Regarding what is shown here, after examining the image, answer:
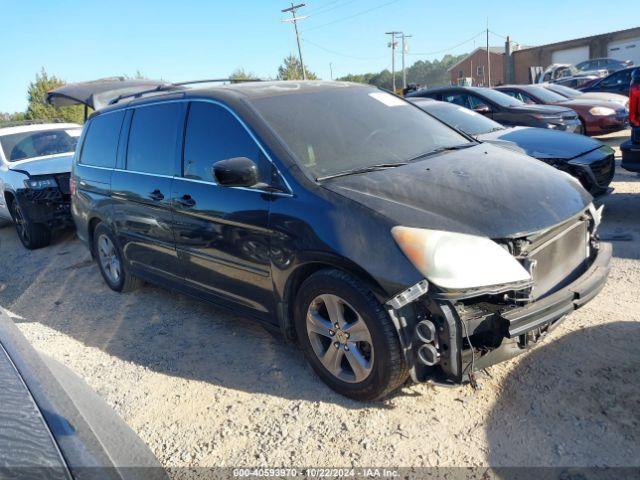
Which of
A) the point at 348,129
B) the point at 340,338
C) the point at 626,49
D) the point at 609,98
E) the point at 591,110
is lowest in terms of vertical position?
the point at 340,338

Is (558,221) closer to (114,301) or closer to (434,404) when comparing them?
(434,404)

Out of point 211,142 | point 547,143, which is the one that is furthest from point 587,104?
point 211,142

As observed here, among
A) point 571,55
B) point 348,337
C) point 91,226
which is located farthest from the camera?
point 571,55

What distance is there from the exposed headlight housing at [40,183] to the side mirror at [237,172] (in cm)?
503

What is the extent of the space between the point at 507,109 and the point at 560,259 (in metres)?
6.70

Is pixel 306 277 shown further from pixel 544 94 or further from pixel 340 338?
pixel 544 94

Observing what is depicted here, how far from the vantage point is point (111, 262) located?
5219mm

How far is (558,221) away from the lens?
9.23ft

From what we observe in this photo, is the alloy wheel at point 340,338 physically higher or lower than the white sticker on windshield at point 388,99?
lower

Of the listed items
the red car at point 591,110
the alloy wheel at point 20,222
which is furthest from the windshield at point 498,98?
the alloy wheel at point 20,222

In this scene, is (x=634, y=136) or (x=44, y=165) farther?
(x=44, y=165)

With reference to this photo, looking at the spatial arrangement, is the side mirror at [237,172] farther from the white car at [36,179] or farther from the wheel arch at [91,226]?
the white car at [36,179]

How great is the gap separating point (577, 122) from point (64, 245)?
351 inches

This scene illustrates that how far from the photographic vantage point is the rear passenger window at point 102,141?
484 cm
